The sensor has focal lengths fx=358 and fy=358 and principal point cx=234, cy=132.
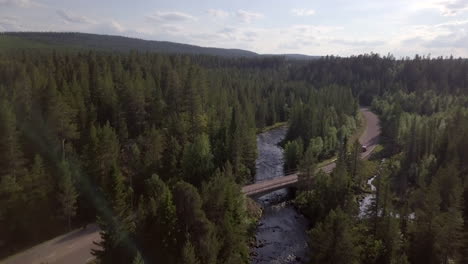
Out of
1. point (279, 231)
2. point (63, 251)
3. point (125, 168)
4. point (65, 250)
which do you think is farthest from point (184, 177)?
point (63, 251)

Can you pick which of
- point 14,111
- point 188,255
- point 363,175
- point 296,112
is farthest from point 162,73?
point 188,255

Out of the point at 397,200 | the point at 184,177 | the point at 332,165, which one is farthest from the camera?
the point at 332,165

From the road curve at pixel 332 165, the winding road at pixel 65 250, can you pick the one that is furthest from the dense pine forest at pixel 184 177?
the road curve at pixel 332 165

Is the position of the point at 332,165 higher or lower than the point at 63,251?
higher

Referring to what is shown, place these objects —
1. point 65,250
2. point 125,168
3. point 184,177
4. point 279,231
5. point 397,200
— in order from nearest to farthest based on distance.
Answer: point 65,250, point 279,231, point 184,177, point 125,168, point 397,200

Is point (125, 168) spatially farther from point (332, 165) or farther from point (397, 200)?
point (397, 200)

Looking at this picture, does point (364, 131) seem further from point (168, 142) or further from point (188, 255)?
point (188, 255)

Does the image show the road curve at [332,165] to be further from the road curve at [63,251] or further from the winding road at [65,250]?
the road curve at [63,251]

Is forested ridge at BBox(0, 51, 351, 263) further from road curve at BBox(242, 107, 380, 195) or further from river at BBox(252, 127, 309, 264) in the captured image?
river at BBox(252, 127, 309, 264)

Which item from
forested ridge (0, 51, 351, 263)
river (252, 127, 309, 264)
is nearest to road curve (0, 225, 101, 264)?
forested ridge (0, 51, 351, 263)
